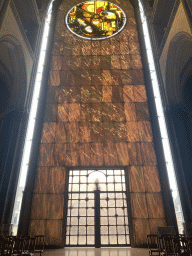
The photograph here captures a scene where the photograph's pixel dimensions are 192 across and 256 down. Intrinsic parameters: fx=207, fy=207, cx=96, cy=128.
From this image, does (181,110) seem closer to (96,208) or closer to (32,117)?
(96,208)

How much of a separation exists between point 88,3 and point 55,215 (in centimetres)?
1201

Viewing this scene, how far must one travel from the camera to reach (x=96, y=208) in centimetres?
796

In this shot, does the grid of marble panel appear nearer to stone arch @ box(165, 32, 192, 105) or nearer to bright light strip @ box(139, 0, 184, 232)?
bright light strip @ box(139, 0, 184, 232)

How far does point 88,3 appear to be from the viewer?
12.7m

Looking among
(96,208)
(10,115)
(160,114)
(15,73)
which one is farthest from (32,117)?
(160,114)

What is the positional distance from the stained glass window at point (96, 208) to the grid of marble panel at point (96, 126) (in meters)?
0.40

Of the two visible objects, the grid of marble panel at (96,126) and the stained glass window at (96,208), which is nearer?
the stained glass window at (96,208)

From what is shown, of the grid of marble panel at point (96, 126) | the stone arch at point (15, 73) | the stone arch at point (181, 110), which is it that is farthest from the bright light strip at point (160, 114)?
the stone arch at point (15, 73)

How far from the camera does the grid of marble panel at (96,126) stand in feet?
25.2

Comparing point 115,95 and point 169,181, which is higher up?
point 115,95

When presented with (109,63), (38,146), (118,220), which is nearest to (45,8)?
(109,63)

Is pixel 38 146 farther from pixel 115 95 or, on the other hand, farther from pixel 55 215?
pixel 115 95

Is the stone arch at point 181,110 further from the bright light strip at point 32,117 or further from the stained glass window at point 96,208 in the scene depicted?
the bright light strip at point 32,117

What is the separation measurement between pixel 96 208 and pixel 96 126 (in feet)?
11.1
